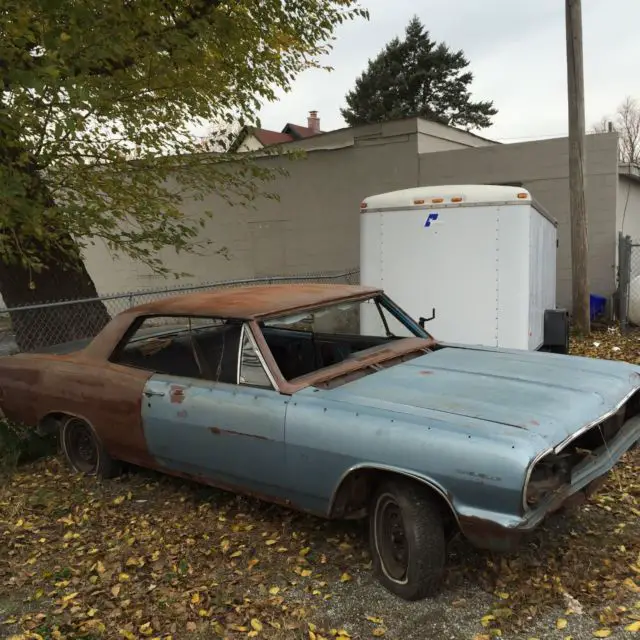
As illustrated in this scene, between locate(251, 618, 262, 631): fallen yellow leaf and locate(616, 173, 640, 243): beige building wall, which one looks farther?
locate(616, 173, 640, 243): beige building wall

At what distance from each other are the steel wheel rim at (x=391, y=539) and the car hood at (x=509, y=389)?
1.62 ft

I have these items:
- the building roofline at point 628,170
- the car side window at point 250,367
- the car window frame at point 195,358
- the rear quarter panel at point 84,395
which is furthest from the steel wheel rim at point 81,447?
the building roofline at point 628,170

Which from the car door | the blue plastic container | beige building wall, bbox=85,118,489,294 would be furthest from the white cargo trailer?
beige building wall, bbox=85,118,489,294

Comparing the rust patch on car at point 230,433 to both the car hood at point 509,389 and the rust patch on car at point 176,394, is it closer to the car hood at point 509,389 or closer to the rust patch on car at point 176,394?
the rust patch on car at point 176,394

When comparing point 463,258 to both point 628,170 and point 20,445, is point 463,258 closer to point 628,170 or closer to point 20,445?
point 20,445

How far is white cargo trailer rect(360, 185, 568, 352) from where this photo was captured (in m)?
5.76

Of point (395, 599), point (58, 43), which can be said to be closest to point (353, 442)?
point (395, 599)

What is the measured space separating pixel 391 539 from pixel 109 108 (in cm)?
501

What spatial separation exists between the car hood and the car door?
42 cm

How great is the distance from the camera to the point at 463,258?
5941 mm

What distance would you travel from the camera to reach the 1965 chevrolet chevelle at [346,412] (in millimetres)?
2531

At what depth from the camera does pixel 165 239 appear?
645cm

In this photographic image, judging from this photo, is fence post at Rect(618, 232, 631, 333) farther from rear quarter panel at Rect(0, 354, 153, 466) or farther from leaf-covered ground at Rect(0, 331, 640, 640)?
rear quarter panel at Rect(0, 354, 153, 466)

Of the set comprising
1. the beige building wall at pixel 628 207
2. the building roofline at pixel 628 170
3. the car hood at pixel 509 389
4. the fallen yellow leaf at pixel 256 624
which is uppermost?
the building roofline at pixel 628 170
